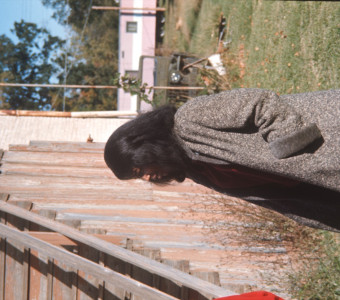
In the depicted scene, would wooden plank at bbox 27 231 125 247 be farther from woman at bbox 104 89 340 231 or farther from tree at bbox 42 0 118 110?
tree at bbox 42 0 118 110

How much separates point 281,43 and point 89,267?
4371 mm

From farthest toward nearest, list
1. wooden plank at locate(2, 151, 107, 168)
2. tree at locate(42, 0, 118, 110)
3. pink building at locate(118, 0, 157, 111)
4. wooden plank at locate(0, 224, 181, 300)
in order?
tree at locate(42, 0, 118, 110) < pink building at locate(118, 0, 157, 111) < wooden plank at locate(2, 151, 107, 168) < wooden plank at locate(0, 224, 181, 300)

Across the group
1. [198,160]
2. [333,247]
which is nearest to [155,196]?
[333,247]

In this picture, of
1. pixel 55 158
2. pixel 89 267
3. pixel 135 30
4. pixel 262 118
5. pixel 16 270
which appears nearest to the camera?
pixel 262 118

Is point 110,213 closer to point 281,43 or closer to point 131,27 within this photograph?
point 281,43

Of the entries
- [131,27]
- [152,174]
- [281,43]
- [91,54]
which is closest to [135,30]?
[131,27]

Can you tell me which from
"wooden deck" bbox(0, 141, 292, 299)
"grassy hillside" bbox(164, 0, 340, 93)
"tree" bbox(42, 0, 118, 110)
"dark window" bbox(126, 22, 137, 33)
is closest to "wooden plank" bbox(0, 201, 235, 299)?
"wooden deck" bbox(0, 141, 292, 299)

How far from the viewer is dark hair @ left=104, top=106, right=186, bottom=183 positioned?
77.4 inches

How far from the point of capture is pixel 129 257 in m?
3.48

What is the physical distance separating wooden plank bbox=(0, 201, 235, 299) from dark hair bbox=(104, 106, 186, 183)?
63.2 inches

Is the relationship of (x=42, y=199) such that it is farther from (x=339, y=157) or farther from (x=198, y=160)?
(x=339, y=157)

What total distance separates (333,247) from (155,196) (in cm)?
202

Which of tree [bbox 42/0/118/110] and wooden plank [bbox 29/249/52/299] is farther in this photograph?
tree [bbox 42/0/118/110]

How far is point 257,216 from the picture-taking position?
15.2 ft
